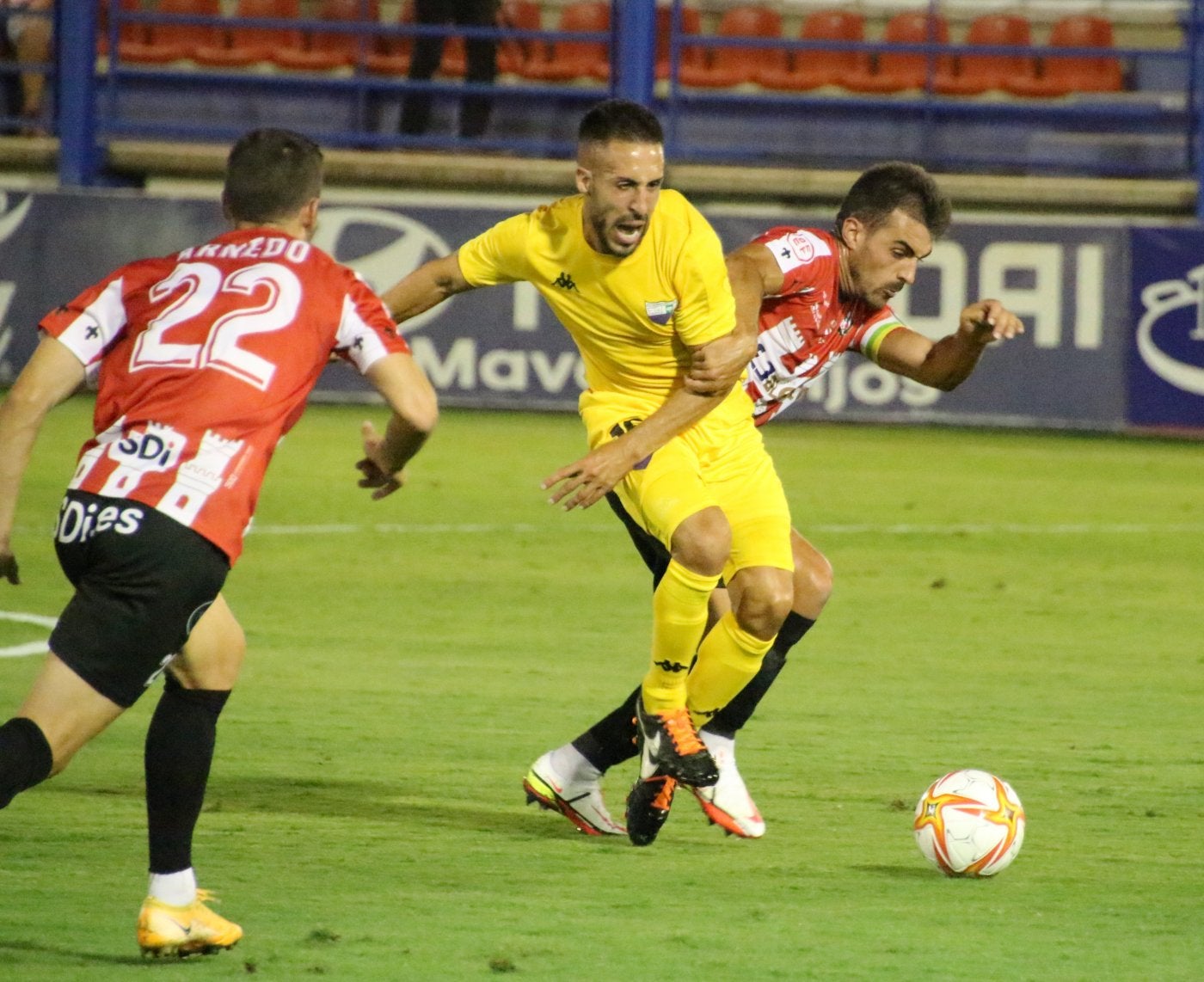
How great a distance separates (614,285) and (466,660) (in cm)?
275

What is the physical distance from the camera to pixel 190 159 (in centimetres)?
1755

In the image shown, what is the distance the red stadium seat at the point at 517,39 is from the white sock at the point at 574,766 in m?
12.6

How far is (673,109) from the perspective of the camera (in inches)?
697

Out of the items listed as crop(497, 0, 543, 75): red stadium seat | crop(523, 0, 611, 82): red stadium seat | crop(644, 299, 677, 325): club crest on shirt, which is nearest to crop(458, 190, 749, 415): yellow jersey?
crop(644, 299, 677, 325): club crest on shirt

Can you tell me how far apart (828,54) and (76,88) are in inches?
283

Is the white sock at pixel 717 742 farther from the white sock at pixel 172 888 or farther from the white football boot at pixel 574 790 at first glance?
the white sock at pixel 172 888

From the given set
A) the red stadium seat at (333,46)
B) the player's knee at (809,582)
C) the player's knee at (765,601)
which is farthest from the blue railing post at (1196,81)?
the player's knee at (765,601)

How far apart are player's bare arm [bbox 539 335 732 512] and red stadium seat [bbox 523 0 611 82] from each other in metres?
13.9

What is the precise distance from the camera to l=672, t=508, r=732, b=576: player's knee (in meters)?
5.43

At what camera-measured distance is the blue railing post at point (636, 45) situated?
16984 millimetres

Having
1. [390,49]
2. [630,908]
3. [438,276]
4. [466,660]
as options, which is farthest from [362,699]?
[390,49]

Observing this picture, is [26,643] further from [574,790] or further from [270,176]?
[270,176]

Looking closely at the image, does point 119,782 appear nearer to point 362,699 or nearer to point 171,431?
point 362,699

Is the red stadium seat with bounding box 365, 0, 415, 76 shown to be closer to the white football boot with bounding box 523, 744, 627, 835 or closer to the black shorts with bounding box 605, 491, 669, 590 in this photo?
the black shorts with bounding box 605, 491, 669, 590
